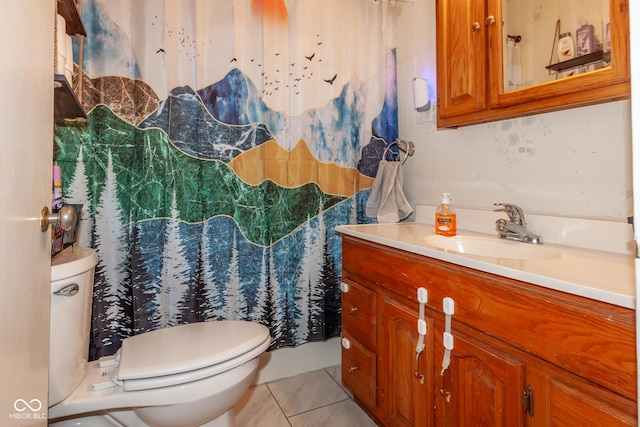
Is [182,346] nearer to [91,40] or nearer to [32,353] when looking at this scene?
[32,353]

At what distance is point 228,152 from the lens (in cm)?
161

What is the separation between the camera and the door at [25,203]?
1.68 ft

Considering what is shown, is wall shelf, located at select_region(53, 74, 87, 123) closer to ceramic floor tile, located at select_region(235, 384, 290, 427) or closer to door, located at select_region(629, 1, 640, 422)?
door, located at select_region(629, 1, 640, 422)

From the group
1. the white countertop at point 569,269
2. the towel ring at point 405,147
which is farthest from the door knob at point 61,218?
the towel ring at point 405,147

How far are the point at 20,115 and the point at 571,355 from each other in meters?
1.08

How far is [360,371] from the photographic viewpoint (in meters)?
1.46

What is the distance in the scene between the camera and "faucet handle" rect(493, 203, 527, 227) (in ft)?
4.02

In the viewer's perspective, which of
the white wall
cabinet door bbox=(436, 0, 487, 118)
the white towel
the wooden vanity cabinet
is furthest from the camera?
the white towel

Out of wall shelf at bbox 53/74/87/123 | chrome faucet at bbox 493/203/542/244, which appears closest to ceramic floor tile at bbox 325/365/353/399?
chrome faucet at bbox 493/203/542/244

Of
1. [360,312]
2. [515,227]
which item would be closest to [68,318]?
[360,312]

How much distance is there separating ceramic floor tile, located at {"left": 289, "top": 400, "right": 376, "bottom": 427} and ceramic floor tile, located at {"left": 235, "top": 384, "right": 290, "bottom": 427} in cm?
7

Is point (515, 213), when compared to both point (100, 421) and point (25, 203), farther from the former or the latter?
point (100, 421)

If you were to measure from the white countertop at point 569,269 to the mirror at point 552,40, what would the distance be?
528 millimetres

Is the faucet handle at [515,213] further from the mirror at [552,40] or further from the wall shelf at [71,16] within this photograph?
the wall shelf at [71,16]
